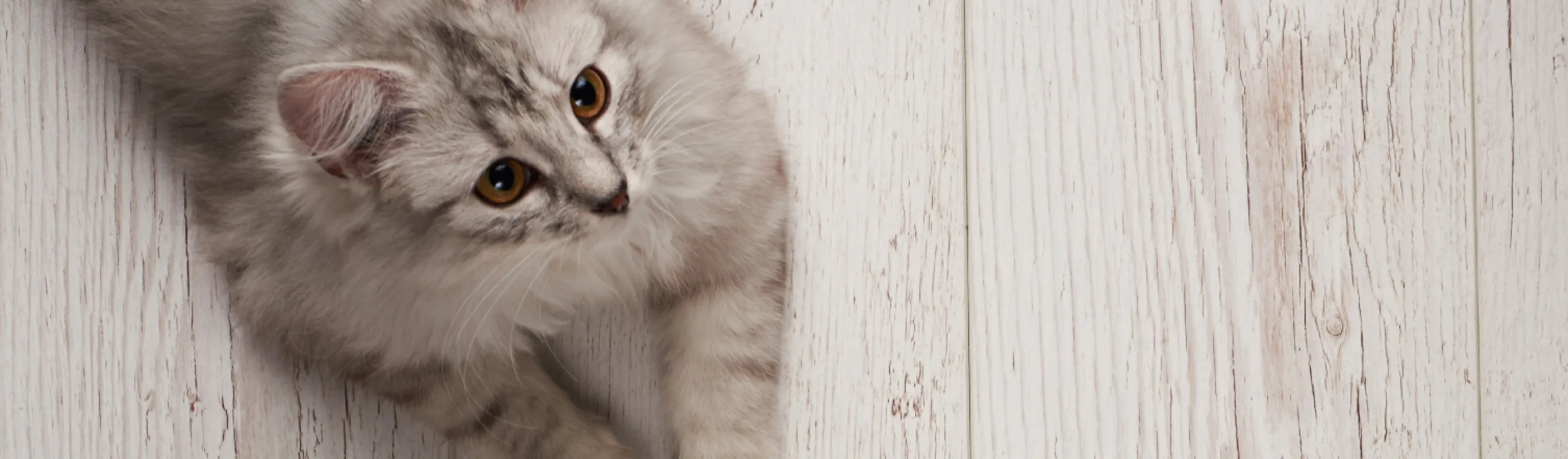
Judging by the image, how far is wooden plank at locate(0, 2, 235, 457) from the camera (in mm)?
1253

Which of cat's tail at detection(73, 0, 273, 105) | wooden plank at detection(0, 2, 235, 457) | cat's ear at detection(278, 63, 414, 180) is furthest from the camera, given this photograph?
wooden plank at detection(0, 2, 235, 457)

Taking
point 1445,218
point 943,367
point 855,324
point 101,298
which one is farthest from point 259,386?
point 1445,218

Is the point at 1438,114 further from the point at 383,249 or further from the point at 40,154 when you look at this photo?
the point at 40,154

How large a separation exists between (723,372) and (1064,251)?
17.4 inches

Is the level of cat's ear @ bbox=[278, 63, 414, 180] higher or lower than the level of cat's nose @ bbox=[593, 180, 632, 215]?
higher

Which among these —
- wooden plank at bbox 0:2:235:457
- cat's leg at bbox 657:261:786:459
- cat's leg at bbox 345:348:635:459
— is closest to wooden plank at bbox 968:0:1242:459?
cat's leg at bbox 657:261:786:459

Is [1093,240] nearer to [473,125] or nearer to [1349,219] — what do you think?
[1349,219]

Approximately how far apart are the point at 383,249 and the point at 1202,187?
3.08 feet

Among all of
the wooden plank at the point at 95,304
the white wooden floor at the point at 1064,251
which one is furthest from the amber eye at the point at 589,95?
the wooden plank at the point at 95,304

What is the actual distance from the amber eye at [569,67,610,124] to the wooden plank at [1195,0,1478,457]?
2.53 ft

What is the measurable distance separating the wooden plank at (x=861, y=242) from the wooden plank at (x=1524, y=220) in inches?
25.4

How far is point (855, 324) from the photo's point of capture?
4.17ft

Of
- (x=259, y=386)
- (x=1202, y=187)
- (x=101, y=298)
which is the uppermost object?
(x=1202, y=187)

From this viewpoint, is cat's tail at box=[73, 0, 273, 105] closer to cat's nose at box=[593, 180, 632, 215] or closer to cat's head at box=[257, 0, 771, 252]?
cat's head at box=[257, 0, 771, 252]
